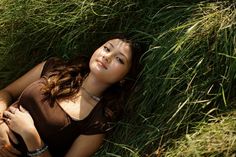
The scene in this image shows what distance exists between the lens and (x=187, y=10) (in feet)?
9.38

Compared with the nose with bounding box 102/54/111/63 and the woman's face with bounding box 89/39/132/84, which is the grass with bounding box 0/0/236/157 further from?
the nose with bounding box 102/54/111/63

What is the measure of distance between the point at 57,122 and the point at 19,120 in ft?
0.82

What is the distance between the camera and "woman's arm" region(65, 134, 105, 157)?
9.34 feet

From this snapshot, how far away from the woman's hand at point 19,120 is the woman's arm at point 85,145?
28 centimetres

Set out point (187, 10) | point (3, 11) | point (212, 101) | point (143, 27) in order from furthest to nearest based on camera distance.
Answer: point (3, 11) < point (143, 27) < point (187, 10) < point (212, 101)

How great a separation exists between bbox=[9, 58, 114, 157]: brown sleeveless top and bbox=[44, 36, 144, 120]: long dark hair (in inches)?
2.0

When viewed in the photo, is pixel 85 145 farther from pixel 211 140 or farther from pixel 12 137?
pixel 211 140

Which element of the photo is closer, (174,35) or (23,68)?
(174,35)

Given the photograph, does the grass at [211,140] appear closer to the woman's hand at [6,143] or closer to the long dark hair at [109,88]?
the long dark hair at [109,88]

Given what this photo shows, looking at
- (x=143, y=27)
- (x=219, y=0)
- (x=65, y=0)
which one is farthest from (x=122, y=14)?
(x=219, y=0)

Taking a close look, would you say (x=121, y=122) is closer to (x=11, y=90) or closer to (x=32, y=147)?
(x=32, y=147)

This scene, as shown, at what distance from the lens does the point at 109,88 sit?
3.04 m

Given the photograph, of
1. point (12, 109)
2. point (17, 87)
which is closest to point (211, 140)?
point (12, 109)

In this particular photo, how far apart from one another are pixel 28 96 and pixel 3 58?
23.4 inches
